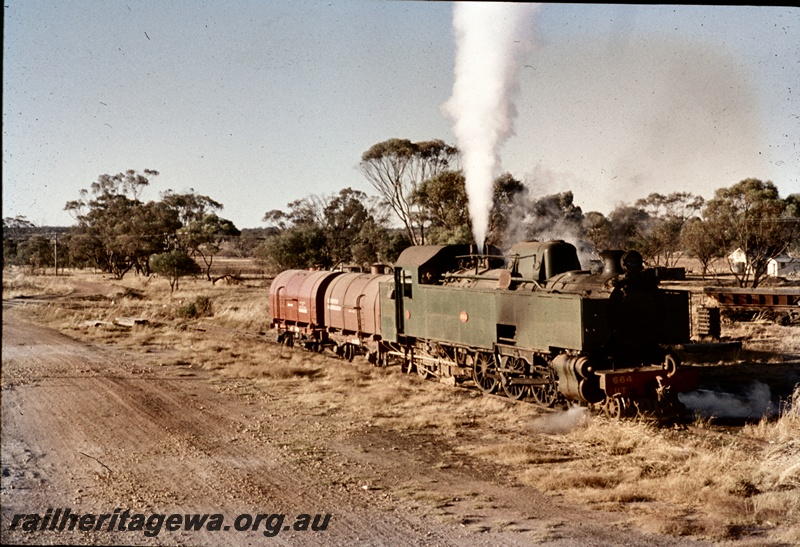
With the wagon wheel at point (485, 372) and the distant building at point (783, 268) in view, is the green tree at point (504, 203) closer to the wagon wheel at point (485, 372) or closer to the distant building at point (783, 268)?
the distant building at point (783, 268)

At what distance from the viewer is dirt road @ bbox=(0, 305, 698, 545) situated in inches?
294

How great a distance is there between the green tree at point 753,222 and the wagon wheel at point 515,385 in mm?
27076

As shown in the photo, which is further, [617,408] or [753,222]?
[753,222]

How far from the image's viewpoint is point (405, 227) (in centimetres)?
5241

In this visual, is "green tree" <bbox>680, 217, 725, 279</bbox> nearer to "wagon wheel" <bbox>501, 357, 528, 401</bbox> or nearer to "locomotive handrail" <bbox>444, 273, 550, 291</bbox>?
"locomotive handrail" <bbox>444, 273, 550, 291</bbox>

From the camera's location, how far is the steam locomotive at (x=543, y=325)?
1172 centimetres

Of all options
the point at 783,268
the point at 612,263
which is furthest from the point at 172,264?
the point at 783,268

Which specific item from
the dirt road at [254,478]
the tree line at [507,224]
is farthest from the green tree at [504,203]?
the dirt road at [254,478]

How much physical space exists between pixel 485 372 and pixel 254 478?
21.7 feet

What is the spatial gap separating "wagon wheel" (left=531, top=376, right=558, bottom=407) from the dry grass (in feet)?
1.20

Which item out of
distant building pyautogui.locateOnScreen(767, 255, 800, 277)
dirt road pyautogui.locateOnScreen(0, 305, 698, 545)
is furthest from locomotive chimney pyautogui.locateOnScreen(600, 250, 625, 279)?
distant building pyautogui.locateOnScreen(767, 255, 800, 277)

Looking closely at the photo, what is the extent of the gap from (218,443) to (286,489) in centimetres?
270

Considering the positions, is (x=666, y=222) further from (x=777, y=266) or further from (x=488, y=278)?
(x=488, y=278)

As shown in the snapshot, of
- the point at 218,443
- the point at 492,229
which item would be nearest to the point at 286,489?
the point at 218,443
